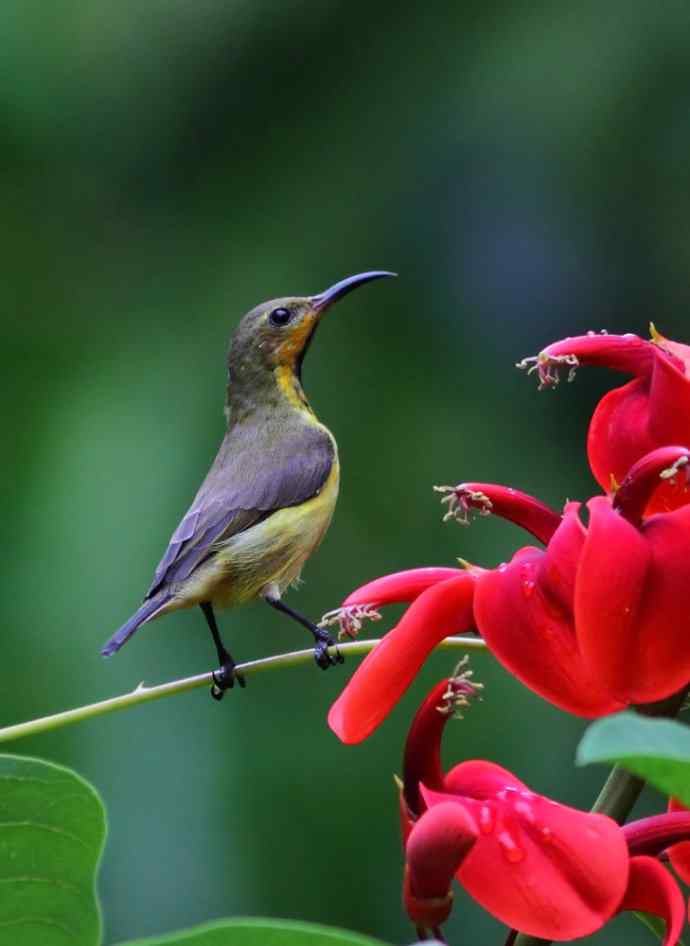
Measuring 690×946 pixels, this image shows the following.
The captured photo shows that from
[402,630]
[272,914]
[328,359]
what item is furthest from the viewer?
[328,359]

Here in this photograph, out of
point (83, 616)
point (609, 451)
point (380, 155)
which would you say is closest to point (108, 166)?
point (380, 155)

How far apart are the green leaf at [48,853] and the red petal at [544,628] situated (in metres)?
0.25

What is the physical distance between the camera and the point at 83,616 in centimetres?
340

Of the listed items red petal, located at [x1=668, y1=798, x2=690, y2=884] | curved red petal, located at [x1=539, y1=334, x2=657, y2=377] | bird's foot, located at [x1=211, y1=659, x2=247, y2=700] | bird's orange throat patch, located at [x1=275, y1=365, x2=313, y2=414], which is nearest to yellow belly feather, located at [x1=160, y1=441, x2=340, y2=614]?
bird's foot, located at [x1=211, y1=659, x2=247, y2=700]

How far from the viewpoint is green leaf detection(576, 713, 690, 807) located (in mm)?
557

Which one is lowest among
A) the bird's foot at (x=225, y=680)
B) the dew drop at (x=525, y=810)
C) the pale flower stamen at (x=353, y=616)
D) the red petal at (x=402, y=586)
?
the bird's foot at (x=225, y=680)

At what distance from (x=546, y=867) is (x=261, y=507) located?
7.69 ft

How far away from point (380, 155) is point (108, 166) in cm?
78

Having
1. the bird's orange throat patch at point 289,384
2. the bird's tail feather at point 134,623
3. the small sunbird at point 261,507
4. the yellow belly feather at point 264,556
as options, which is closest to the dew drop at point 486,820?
the bird's tail feather at point 134,623

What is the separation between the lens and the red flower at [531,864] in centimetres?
73

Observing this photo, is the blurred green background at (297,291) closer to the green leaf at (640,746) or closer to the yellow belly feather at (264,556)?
the yellow belly feather at (264,556)

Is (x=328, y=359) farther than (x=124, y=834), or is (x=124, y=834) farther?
(x=328, y=359)

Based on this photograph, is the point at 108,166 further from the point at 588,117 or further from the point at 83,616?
the point at 83,616

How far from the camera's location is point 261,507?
3070mm
